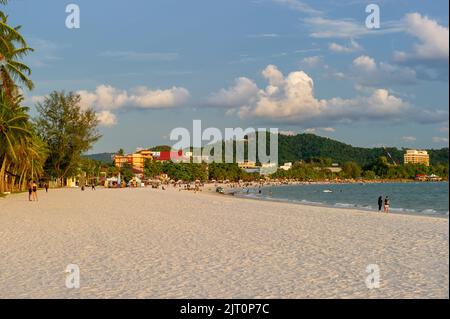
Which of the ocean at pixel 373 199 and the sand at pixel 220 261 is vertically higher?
the sand at pixel 220 261

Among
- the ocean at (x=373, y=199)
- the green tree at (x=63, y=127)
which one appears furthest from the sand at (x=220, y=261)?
the green tree at (x=63, y=127)

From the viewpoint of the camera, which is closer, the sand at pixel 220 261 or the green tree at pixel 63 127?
the sand at pixel 220 261

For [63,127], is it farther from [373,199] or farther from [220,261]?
[220,261]

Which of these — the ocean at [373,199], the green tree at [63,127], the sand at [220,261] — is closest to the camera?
the sand at [220,261]

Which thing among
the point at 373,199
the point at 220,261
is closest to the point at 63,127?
the point at 373,199

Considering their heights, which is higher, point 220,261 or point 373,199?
point 220,261

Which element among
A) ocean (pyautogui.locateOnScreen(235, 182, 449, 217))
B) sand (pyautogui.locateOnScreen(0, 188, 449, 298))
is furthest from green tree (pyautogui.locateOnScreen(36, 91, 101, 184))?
sand (pyautogui.locateOnScreen(0, 188, 449, 298))

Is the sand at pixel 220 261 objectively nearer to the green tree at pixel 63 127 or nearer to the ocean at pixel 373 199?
the ocean at pixel 373 199

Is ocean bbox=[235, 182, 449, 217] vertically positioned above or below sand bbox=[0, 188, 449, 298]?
below

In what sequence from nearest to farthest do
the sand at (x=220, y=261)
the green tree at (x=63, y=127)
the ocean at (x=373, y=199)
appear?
1. the sand at (x=220, y=261)
2. the ocean at (x=373, y=199)
3. the green tree at (x=63, y=127)

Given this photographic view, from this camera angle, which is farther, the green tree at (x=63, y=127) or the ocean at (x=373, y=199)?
the green tree at (x=63, y=127)

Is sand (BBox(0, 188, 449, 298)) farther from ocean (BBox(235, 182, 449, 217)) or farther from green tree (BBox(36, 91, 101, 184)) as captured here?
green tree (BBox(36, 91, 101, 184))
